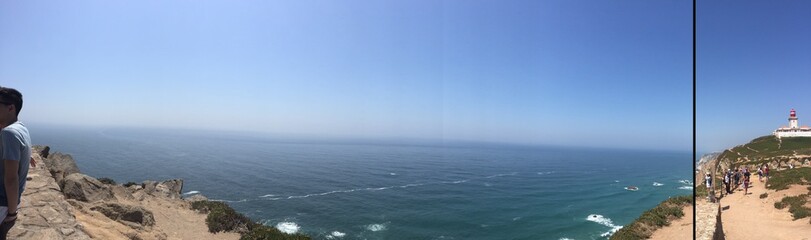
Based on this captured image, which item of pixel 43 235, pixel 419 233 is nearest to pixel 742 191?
pixel 419 233

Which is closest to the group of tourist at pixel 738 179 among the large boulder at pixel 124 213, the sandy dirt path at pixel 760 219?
the sandy dirt path at pixel 760 219

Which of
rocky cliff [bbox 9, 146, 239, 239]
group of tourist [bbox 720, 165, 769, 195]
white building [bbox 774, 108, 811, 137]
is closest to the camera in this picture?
rocky cliff [bbox 9, 146, 239, 239]

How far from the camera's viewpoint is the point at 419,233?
33250mm

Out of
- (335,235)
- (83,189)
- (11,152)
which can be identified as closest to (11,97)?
(11,152)

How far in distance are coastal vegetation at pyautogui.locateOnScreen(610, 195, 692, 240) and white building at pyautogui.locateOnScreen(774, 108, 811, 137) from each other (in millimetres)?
81114

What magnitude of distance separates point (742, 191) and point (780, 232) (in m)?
13.6

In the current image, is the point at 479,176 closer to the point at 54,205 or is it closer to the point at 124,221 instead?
the point at 124,221

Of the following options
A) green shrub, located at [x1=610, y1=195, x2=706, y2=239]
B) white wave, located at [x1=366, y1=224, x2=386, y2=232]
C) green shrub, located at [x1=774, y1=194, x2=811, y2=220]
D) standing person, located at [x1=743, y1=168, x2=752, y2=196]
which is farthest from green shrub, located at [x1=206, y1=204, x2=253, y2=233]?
standing person, located at [x1=743, y1=168, x2=752, y2=196]

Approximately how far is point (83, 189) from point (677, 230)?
111 ft

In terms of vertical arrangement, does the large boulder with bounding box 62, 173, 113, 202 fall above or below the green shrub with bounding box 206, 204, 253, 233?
above

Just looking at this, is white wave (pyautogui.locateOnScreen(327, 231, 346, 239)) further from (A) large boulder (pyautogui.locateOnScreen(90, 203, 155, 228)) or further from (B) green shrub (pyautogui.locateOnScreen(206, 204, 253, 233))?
(A) large boulder (pyautogui.locateOnScreen(90, 203, 155, 228))

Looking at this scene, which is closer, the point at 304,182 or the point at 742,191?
the point at 742,191

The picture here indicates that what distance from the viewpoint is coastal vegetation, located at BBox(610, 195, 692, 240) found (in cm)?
2296

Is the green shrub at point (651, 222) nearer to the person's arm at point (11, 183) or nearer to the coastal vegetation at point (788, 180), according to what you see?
the coastal vegetation at point (788, 180)
